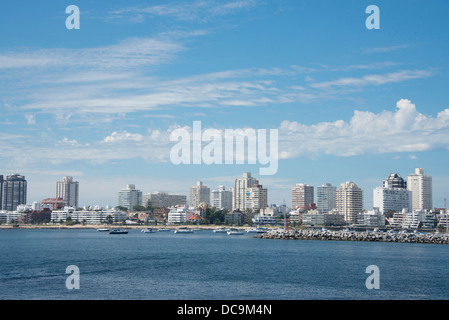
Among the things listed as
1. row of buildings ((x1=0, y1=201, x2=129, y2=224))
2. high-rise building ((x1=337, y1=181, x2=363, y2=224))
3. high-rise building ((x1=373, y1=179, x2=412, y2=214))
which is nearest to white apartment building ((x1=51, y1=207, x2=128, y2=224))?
row of buildings ((x1=0, y1=201, x2=129, y2=224))

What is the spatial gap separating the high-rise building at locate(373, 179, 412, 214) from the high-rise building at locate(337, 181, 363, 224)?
29.6 feet

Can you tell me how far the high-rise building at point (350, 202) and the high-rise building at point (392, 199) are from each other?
9010 mm

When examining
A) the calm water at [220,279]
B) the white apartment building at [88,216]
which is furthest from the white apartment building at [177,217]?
the calm water at [220,279]

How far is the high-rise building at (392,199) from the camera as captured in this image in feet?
608

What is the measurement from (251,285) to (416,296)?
415 inches

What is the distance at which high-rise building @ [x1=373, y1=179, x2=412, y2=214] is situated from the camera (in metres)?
185

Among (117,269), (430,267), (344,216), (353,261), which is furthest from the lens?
(344,216)

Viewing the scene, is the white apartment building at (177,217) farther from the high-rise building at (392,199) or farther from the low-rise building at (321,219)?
the high-rise building at (392,199)

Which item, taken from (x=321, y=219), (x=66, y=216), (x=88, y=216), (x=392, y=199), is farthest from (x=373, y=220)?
(x=66, y=216)

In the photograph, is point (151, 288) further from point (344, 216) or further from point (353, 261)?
point (344, 216)

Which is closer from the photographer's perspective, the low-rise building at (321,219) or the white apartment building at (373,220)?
the white apartment building at (373,220)
